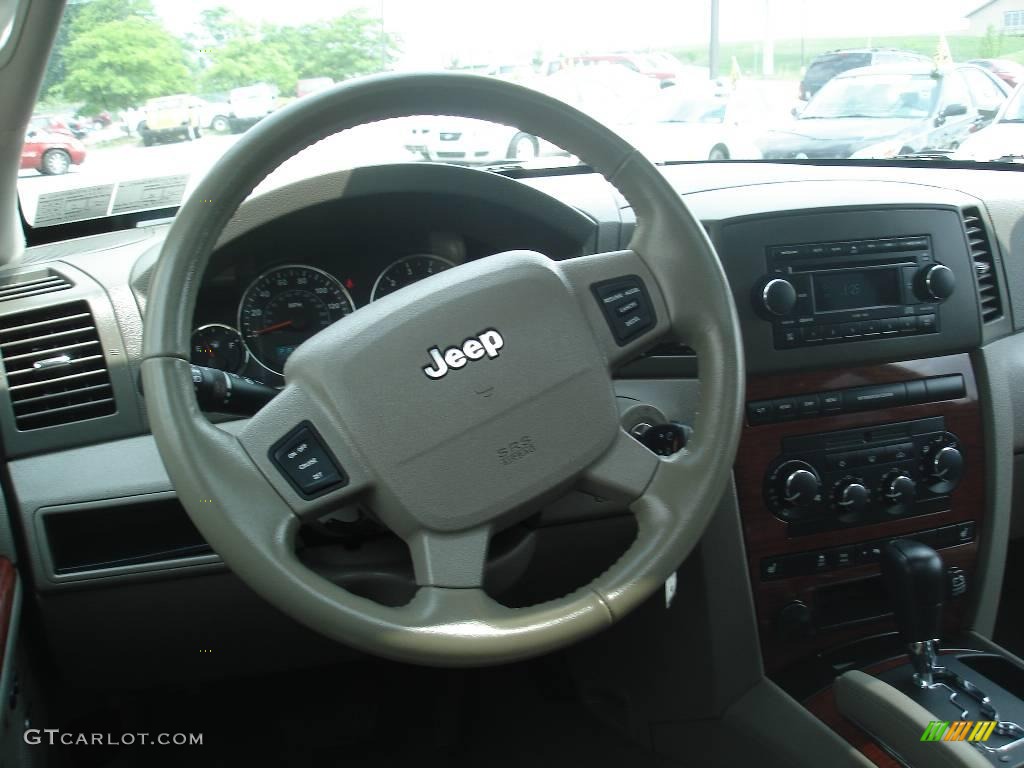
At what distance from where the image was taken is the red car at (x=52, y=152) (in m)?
1.95

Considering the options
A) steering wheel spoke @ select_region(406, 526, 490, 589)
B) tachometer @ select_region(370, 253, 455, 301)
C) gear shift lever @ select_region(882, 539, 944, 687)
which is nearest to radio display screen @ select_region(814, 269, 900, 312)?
gear shift lever @ select_region(882, 539, 944, 687)

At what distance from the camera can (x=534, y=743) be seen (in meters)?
2.36

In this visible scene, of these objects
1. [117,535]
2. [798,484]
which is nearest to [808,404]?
[798,484]

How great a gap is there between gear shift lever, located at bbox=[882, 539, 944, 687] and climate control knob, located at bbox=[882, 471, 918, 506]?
0.17 metres

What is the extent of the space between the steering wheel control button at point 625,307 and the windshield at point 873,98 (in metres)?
1.66

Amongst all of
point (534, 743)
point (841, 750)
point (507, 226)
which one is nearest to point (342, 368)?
point (507, 226)

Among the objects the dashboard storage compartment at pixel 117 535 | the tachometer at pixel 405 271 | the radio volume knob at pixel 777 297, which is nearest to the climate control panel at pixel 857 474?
the radio volume knob at pixel 777 297

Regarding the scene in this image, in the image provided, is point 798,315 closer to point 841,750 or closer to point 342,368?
point 841,750

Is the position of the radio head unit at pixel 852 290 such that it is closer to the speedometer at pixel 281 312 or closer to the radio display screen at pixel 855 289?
the radio display screen at pixel 855 289

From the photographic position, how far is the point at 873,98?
2.93 metres

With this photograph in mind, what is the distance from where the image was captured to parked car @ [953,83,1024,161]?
2562 millimetres

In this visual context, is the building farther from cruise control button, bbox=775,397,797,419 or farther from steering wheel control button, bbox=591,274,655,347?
steering wheel control button, bbox=591,274,655,347

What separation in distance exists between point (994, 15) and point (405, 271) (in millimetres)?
1620

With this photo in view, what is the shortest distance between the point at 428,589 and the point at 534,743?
Result: 1.24m
